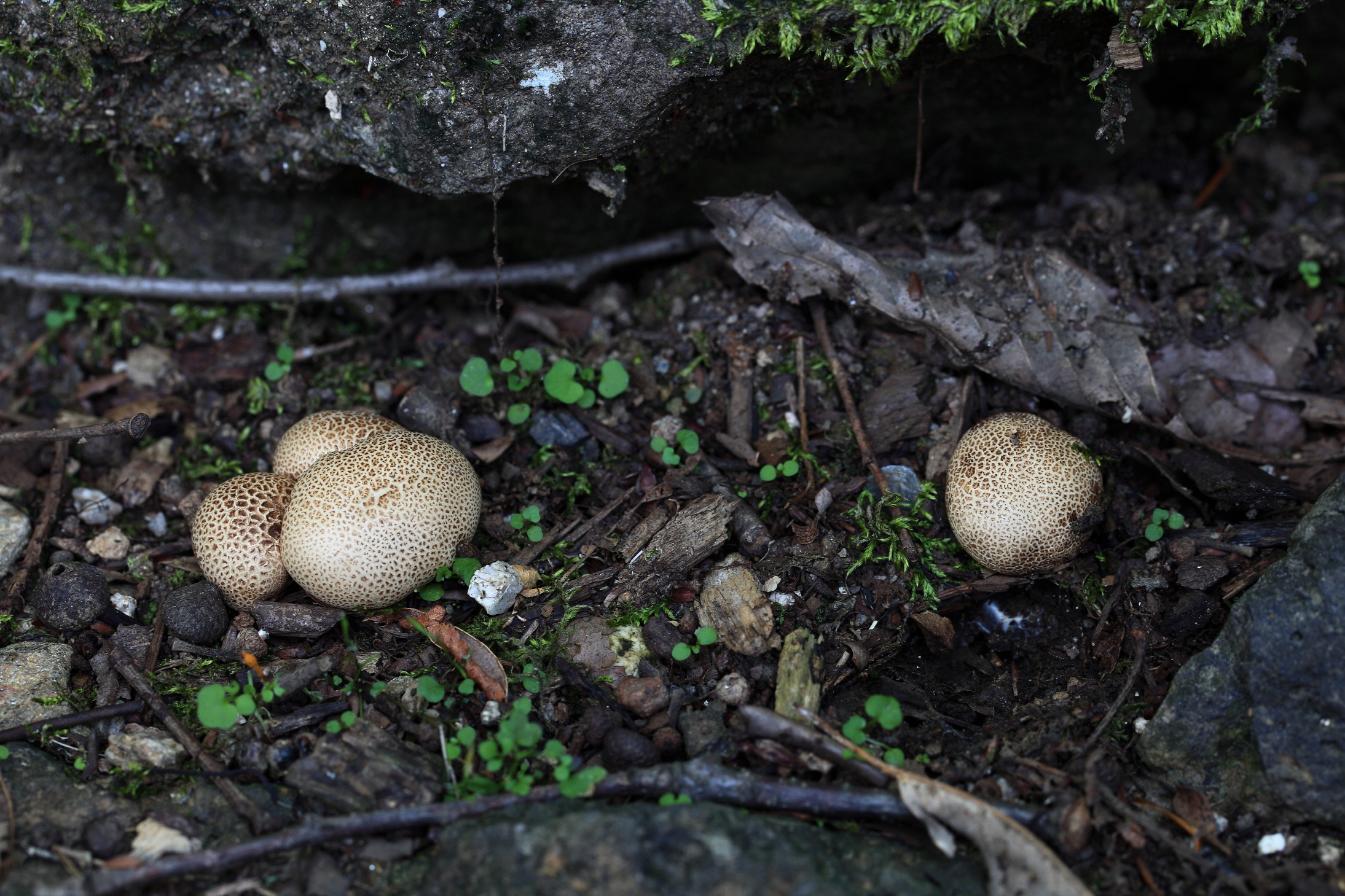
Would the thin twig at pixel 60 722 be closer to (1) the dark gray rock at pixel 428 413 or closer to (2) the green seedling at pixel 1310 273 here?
(1) the dark gray rock at pixel 428 413

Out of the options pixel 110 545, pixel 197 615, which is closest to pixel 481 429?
pixel 197 615

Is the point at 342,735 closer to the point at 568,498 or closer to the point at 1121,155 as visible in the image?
the point at 568,498

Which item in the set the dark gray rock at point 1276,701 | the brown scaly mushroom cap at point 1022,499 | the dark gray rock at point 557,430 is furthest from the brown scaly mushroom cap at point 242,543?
the dark gray rock at point 1276,701

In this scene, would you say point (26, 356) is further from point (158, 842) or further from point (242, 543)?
point (158, 842)

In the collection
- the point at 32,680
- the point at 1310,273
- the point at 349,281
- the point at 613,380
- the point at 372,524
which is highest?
the point at 1310,273

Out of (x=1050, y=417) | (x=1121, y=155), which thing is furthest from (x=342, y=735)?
(x=1121, y=155)
